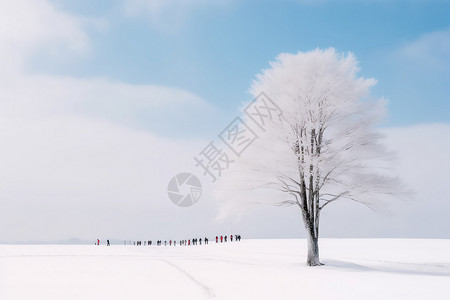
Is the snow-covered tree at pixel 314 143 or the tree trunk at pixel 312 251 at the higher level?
the snow-covered tree at pixel 314 143

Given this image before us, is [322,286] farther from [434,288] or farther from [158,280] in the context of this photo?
[158,280]

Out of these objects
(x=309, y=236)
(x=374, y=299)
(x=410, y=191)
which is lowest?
(x=374, y=299)

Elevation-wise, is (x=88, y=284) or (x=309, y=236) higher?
(x=309, y=236)

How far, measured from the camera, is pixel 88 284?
12.0m

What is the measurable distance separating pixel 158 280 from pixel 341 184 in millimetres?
11573

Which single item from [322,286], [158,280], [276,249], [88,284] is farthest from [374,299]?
[276,249]

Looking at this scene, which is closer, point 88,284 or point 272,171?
point 88,284

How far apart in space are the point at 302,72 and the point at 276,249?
1567cm

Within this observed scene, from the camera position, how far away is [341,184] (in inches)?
837

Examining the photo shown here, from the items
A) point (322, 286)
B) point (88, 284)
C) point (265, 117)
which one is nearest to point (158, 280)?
point (88, 284)

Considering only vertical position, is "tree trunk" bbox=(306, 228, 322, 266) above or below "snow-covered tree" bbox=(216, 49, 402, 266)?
below

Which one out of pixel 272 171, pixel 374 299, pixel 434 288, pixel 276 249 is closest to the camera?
pixel 374 299

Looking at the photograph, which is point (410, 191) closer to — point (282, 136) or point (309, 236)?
point (309, 236)

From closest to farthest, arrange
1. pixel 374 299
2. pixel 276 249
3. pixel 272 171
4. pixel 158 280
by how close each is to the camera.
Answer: pixel 374 299, pixel 158 280, pixel 272 171, pixel 276 249
